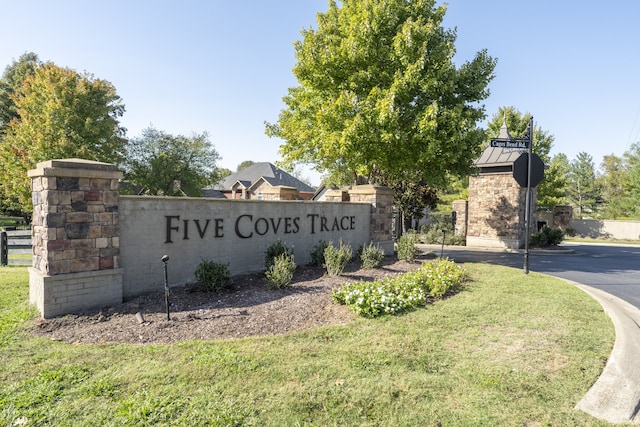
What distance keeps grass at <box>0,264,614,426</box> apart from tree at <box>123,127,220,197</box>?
66.1 ft

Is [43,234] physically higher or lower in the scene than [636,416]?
higher

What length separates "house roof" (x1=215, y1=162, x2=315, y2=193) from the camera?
140 ft

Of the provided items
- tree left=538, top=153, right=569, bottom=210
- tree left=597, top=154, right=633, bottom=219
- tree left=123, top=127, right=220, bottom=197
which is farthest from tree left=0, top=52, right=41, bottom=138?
tree left=597, top=154, right=633, bottom=219

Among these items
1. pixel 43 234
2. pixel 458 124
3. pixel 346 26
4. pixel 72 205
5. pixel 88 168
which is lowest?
pixel 43 234

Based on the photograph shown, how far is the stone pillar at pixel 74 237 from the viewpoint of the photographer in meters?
5.64

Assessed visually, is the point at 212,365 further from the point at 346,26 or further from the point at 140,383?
the point at 346,26

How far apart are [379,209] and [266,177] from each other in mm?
30970

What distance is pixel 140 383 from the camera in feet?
11.8

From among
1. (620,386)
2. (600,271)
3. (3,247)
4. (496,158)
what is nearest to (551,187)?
(496,158)

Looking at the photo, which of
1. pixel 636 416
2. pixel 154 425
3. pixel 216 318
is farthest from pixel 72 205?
pixel 636 416

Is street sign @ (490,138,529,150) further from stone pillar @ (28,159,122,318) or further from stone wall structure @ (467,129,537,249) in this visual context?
stone wall structure @ (467,129,537,249)

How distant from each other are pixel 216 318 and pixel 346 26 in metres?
11.7

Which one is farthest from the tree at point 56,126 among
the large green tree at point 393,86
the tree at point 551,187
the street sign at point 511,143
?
the tree at point 551,187

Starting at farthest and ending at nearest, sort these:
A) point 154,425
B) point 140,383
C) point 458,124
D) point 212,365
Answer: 1. point 458,124
2. point 212,365
3. point 140,383
4. point 154,425
